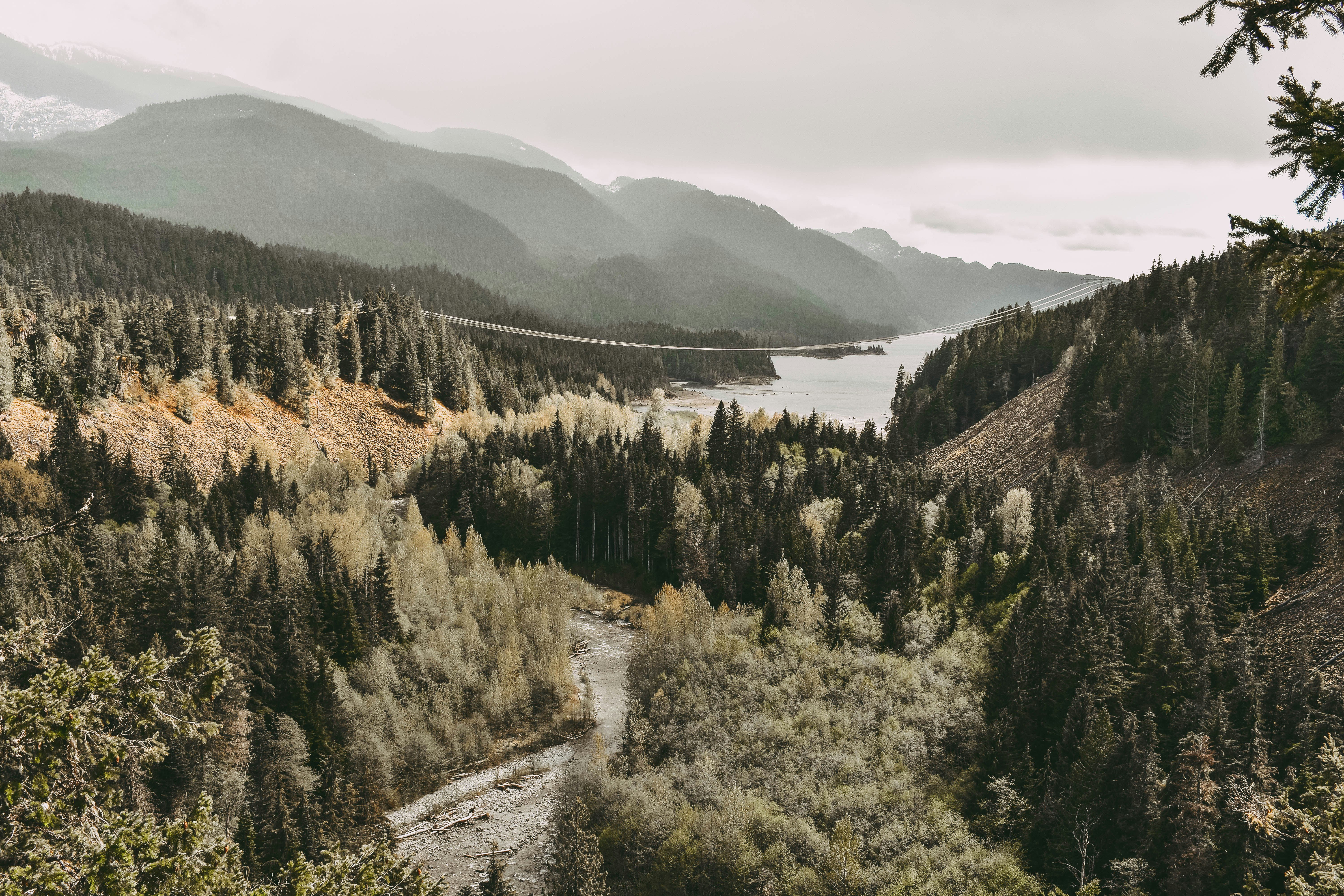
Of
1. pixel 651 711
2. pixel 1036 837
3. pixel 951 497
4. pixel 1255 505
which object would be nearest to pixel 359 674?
pixel 651 711

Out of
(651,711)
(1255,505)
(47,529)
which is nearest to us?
(47,529)

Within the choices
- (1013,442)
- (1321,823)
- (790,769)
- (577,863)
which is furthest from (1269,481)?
(577,863)

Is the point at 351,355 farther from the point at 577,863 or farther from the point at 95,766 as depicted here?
the point at 95,766

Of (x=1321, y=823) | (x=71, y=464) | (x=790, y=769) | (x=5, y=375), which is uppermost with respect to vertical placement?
(x=5, y=375)

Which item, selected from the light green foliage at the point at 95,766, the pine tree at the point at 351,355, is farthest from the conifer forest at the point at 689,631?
the pine tree at the point at 351,355

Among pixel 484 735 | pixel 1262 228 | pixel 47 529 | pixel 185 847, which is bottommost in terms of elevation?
pixel 484 735

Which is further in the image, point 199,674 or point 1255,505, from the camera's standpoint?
point 1255,505

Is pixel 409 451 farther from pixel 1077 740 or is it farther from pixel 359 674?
pixel 1077 740

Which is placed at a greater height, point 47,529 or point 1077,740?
point 47,529
